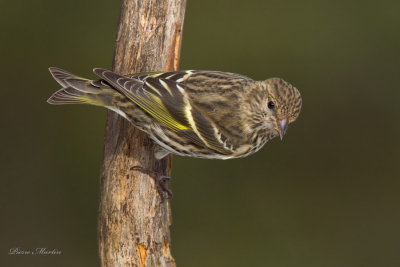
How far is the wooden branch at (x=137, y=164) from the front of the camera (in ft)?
12.5

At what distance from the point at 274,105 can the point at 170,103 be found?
2.07 feet

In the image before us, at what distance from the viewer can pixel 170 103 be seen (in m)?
3.89

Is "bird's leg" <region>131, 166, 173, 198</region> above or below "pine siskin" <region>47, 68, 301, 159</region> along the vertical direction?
below

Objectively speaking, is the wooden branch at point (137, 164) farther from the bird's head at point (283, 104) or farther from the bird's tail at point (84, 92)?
the bird's head at point (283, 104)

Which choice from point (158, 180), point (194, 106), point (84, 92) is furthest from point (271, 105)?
point (84, 92)

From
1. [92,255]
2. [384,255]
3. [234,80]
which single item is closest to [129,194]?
[234,80]

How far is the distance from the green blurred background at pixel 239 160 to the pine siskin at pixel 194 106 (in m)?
1.96

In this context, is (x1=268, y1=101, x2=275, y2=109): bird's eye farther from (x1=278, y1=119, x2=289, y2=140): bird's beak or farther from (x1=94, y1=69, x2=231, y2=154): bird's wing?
(x1=94, y1=69, x2=231, y2=154): bird's wing

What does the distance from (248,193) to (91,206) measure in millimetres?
1453

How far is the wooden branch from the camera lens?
3.79 meters

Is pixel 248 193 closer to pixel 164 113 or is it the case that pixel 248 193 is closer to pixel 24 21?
pixel 164 113

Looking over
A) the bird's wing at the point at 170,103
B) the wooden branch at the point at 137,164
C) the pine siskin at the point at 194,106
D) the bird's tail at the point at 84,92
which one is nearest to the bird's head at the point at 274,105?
the pine siskin at the point at 194,106

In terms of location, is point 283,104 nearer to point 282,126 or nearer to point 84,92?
point 282,126

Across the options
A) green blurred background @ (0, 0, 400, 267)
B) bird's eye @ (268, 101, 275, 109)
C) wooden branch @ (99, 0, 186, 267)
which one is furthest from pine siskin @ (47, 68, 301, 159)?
green blurred background @ (0, 0, 400, 267)
